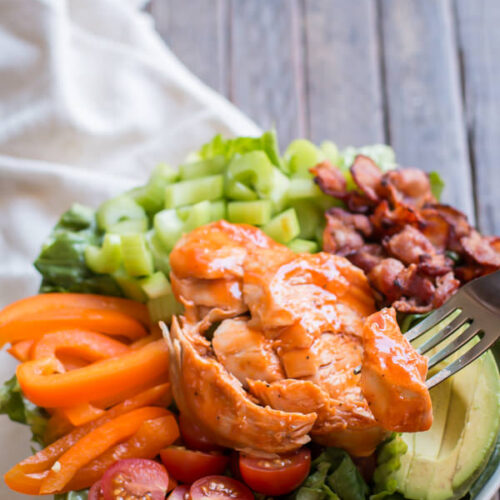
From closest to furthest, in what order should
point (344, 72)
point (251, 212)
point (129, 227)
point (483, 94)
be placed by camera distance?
point (251, 212) → point (129, 227) → point (483, 94) → point (344, 72)

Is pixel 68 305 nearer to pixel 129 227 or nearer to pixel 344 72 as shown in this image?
pixel 129 227

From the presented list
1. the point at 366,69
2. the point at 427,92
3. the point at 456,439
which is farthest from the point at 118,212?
the point at 427,92

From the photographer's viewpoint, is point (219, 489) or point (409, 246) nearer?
point (219, 489)

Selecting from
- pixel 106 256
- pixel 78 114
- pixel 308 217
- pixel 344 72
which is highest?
pixel 344 72

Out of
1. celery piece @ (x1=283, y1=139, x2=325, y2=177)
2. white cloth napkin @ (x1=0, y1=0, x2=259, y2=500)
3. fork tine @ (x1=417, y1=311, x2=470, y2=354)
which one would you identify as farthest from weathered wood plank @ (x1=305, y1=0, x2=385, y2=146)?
fork tine @ (x1=417, y1=311, x2=470, y2=354)

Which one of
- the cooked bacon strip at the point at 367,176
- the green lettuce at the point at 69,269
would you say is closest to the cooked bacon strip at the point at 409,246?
the cooked bacon strip at the point at 367,176

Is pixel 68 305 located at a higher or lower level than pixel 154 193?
lower

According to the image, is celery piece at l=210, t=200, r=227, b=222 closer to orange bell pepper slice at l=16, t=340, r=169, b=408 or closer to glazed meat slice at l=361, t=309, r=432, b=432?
orange bell pepper slice at l=16, t=340, r=169, b=408
